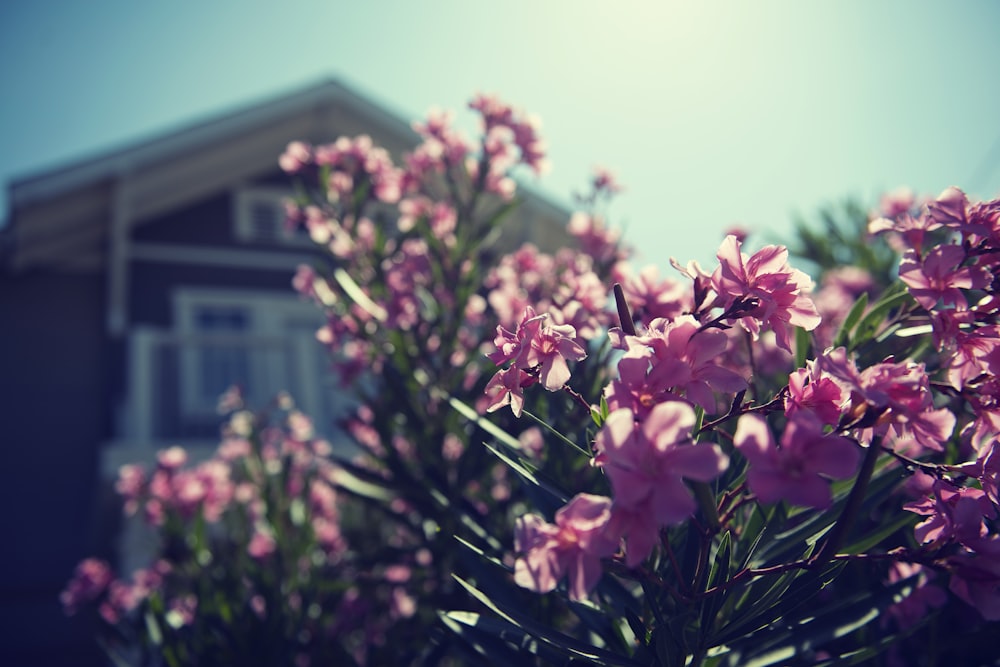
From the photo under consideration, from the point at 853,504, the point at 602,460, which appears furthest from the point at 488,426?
the point at 853,504

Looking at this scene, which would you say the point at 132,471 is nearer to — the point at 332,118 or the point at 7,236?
the point at 7,236

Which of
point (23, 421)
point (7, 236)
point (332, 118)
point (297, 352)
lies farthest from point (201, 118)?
point (23, 421)

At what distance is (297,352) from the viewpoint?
601cm

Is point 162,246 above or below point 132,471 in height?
above

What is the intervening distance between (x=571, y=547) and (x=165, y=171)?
24.1ft

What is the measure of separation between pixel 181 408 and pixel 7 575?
109 inches

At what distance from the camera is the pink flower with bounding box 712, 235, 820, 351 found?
87 cm

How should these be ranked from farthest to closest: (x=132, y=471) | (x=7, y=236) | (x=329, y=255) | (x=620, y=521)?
(x=7, y=236)
(x=132, y=471)
(x=329, y=255)
(x=620, y=521)

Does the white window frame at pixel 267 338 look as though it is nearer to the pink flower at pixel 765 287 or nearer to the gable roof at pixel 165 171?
the gable roof at pixel 165 171

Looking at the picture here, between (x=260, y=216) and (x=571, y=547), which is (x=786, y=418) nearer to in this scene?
(x=571, y=547)

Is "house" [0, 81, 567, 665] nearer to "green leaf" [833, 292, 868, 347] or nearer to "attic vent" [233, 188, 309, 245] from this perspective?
"attic vent" [233, 188, 309, 245]

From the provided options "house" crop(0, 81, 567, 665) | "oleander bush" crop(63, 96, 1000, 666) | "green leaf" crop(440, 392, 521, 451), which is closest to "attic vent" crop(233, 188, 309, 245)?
"house" crop(0, 81, 567, 665)

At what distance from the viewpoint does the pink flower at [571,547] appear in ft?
2.20

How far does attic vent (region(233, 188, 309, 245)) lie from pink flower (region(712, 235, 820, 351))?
763cm
